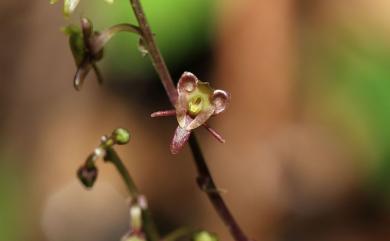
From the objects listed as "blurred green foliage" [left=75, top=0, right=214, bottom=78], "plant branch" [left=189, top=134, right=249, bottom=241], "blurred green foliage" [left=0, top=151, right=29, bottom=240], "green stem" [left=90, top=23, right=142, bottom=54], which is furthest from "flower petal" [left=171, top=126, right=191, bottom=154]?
"blurred green foliage" [left=0, top=151, right=29, bottom=240]

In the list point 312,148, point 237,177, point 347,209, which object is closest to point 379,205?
point 347,209

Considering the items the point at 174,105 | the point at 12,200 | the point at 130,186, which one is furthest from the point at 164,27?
the point at 174,105

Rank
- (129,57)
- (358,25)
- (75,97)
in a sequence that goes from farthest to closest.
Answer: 1. (75,97)
2. (358,25)
3. (129,57)

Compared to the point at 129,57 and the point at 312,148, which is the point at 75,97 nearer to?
the point at 129,57

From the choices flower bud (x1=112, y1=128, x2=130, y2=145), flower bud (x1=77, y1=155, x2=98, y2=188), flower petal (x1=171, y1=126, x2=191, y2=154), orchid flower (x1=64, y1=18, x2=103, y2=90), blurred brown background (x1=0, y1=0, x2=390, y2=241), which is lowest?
blurred brown background (x1=0, y1=0, x2=390, y2=241)

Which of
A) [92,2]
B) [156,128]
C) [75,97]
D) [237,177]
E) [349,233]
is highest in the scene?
[92,2]

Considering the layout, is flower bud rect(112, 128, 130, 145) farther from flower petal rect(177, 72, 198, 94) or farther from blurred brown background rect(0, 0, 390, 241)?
blurred brown background rect(0, 0, 390, 241)

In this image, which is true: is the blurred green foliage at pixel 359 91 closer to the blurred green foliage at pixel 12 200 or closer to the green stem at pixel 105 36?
the blurred green foliage at pixel 12 200

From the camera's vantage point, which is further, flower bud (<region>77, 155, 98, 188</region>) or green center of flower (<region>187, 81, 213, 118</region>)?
flower bud (<region>77, 155, 98, 188</region>)

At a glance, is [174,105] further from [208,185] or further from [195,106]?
[208,185]
